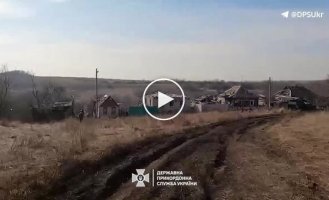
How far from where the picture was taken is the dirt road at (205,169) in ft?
21.1

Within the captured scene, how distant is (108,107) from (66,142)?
2.16 meters

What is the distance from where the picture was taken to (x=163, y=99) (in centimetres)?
619

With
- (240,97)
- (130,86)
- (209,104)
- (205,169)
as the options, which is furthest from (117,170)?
(240,97)

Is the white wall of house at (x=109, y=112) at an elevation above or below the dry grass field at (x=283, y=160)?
above

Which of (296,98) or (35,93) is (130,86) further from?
(296,98)

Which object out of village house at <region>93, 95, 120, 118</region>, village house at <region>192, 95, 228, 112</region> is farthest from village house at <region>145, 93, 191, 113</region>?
village house at <region>93, 95, 120, 118</region>

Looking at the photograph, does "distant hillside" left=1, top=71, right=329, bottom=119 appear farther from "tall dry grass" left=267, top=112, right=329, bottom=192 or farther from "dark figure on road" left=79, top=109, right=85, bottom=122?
"tall dry grass" left=267, top=112, right=329, bottom=192

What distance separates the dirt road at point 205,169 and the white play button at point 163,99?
2.64 feet

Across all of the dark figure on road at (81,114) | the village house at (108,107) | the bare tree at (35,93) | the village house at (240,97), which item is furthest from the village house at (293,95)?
the bare tree at (35,93)

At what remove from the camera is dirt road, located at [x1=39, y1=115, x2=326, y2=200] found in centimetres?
643

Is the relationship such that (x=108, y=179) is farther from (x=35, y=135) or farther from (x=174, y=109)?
(x=35, y=135)

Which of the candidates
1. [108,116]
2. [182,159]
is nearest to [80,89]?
[108,116]

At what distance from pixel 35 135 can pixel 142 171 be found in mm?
4338

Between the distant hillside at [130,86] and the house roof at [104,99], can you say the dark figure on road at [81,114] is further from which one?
the house roof at [104,99]
